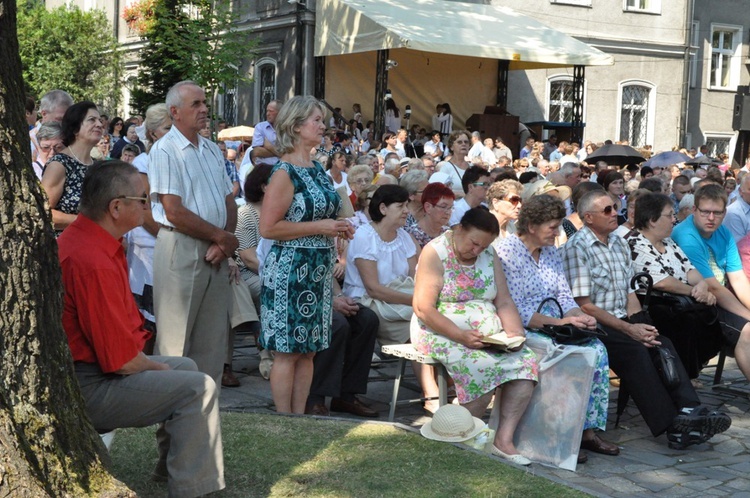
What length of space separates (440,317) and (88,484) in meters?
Answer: 2.93

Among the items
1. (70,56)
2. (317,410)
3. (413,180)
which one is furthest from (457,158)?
(70,56)

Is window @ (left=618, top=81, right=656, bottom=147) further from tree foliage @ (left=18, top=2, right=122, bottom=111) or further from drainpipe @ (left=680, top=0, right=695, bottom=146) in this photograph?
tree foliage @ (left=18, top=2, right=122, bottom=111)

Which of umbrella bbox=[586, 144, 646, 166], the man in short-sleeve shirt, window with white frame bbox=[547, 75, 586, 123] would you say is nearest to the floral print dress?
the man in short-sleeve shirt

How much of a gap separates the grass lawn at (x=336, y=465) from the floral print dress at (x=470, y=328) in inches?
24.4

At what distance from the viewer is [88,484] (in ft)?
13.5

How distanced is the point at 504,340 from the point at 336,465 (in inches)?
60.0

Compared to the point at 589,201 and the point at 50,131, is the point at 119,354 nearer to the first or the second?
the point at 50,131

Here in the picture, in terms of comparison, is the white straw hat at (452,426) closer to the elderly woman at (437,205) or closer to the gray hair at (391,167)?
the elderly woman at (437,205)

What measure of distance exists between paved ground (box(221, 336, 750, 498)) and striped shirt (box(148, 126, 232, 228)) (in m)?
1.38

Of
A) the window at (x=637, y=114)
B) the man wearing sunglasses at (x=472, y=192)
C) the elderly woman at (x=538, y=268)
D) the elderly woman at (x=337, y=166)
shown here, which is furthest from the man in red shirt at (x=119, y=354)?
the window at (x=637, y=114)

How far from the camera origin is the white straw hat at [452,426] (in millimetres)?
6004

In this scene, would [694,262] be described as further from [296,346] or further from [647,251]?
[296,346]

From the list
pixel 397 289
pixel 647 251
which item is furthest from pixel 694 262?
pixel 397 289

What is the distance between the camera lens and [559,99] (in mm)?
31547
